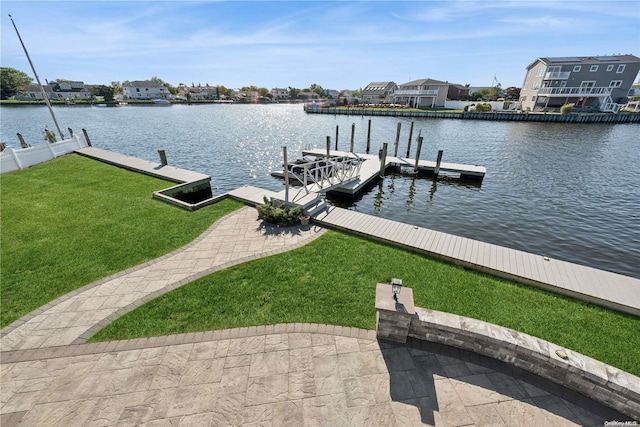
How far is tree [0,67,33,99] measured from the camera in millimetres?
96750

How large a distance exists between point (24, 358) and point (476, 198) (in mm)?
20659

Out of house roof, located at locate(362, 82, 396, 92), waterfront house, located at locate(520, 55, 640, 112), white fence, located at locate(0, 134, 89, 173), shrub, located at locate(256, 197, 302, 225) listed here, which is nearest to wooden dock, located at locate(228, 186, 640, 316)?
shrub, located at locate(256, 197, 302, 225)

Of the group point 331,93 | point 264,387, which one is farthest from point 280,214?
point 331,93

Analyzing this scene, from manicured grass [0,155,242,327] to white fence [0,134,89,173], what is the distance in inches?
39.6

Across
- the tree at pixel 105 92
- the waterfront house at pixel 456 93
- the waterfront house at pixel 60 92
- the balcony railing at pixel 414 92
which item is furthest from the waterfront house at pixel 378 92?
the waterfront house at pixel 60 92

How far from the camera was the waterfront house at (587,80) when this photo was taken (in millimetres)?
56531

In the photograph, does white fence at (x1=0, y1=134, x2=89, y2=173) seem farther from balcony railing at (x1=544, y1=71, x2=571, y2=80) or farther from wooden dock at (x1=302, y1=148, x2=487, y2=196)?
balcony railing at (x1=544, y1=71, x2=571, y2=80)

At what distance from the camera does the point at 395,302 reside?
5180mm

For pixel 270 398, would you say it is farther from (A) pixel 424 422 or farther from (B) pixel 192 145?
(B) pixel 192 145

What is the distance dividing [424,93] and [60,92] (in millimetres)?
144760

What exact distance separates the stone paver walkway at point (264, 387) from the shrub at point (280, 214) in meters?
5.45

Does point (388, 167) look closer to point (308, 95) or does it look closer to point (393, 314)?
point (393, 314)

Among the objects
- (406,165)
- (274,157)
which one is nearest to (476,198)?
(406,165)

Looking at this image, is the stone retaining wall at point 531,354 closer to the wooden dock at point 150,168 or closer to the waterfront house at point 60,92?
the wooden dock at point 150,168
